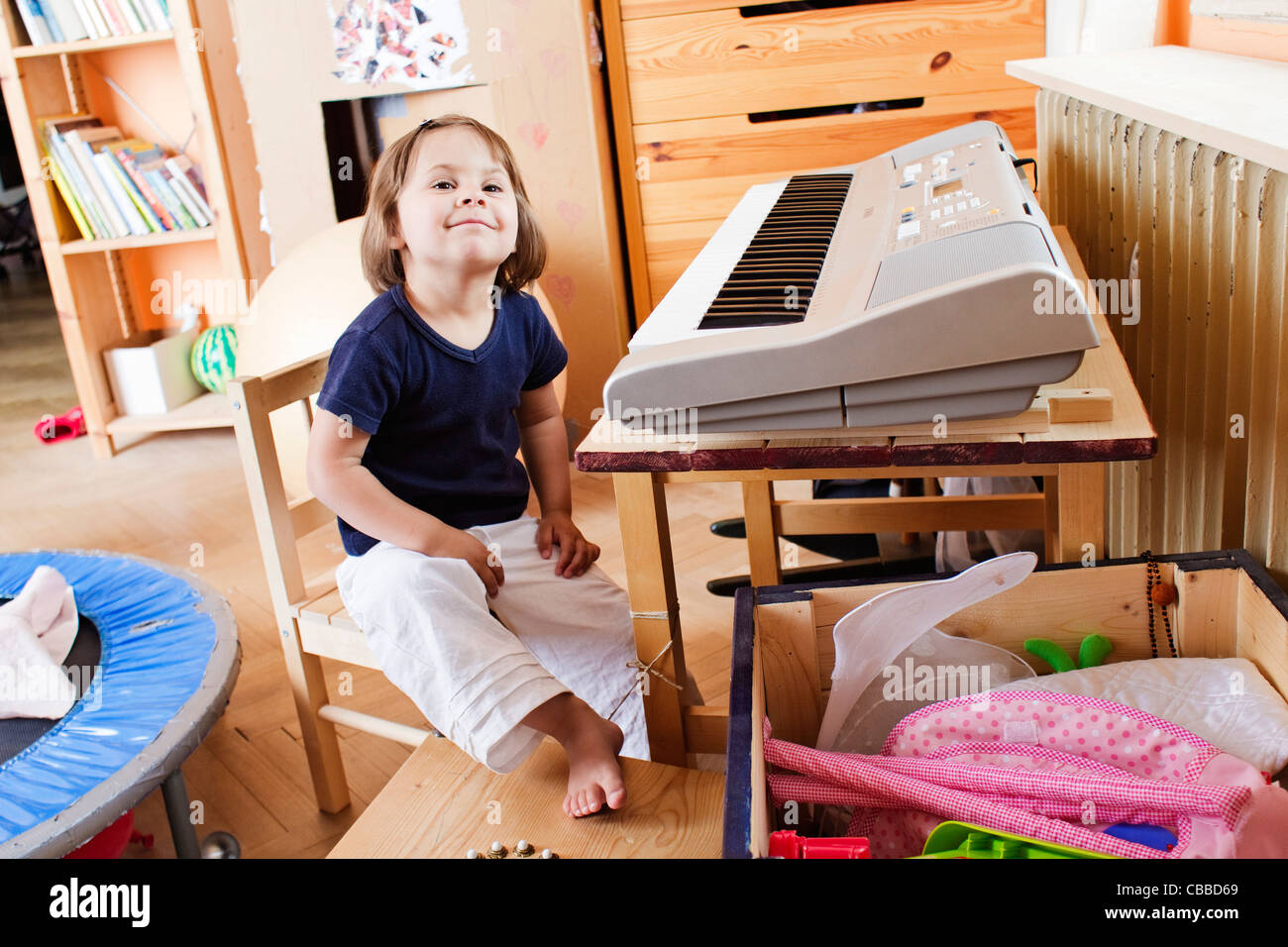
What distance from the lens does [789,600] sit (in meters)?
0.87

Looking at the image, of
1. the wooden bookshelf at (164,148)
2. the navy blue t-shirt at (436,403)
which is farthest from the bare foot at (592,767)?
the wooden bookshelf at (164,148)

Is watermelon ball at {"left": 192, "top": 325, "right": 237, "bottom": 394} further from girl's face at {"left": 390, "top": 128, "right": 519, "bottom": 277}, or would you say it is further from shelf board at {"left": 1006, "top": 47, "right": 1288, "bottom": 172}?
shelf board at {"left": 1006, "top": 47, "right": 1288, "bottom": 172}

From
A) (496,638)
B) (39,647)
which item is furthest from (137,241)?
(496,638)

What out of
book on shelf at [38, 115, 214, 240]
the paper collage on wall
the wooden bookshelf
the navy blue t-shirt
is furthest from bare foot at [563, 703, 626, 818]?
book on shelf at [38, 115, 214, 240]

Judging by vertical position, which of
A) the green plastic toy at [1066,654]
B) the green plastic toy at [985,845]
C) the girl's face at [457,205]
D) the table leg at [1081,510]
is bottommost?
the green plastic toy at [985,845]

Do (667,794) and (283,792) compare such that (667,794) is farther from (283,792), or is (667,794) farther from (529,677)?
(283,792)

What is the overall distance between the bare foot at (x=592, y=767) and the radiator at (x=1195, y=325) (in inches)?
23.7

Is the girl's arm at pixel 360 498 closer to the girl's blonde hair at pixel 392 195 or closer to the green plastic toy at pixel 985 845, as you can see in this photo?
the girl's blonde hair at pixel 392 195

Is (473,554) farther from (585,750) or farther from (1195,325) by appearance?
(1195,325)

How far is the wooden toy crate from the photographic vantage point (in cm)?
79

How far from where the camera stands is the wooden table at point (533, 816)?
967 mm

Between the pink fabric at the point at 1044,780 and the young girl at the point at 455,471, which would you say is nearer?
the pink fabric at the point at 1044,780

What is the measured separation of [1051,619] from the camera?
88cm

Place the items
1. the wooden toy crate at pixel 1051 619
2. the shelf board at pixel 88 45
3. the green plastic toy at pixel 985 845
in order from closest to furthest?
the green plastic toy at pixel 985 845, the wooden toy crate at pixel 1051 619, the shelf board at pixel 88 45
